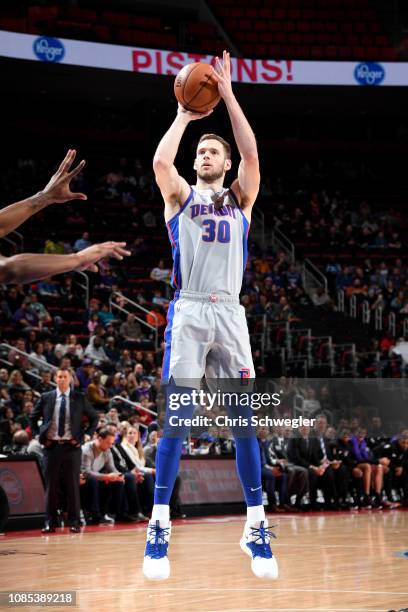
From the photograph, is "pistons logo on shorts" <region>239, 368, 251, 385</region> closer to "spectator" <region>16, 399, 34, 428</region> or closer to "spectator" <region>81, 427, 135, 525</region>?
"spectator" <region>81, 427, 135, 525</region>

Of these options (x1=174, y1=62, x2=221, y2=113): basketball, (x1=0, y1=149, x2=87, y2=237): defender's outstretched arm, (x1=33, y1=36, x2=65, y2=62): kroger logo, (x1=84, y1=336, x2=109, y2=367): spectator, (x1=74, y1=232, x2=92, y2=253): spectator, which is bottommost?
(x1=0, y1=149, x2=87, y2=237): defender's outstretched arm

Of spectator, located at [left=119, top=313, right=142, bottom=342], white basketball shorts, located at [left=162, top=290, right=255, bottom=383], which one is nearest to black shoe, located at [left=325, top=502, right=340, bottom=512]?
spectator, located at [left=119, top=313, right=142, bottom=342]

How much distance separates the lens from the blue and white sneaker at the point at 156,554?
549cm

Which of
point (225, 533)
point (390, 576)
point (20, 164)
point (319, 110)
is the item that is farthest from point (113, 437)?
point (319, 110)

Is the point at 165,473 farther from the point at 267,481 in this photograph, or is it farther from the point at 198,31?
the point at 198,31

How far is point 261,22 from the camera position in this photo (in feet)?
87.1

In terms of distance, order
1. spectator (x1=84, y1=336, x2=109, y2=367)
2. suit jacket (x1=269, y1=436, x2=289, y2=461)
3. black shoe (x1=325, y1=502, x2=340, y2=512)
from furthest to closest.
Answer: spectator (x1=84, y1=336, x2=109, y2=367), black shoe (x1=325, y1=502, x2=340, y2=512), suit jacket (x1=269, y1=436, x2=289, y2=461)

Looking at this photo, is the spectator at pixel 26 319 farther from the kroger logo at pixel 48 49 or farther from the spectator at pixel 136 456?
the kroger logo at pixel 48 49

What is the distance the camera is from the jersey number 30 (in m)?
5.80

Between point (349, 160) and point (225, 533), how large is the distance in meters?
20.0

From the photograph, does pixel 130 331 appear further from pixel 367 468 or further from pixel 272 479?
pixel 367 468

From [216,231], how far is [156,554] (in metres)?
1.98

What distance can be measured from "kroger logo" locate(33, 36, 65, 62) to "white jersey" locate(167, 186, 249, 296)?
56.3ft

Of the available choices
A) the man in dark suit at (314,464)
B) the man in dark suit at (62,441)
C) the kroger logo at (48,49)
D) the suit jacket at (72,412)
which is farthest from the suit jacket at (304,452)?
the kroger logo at (48,49)
